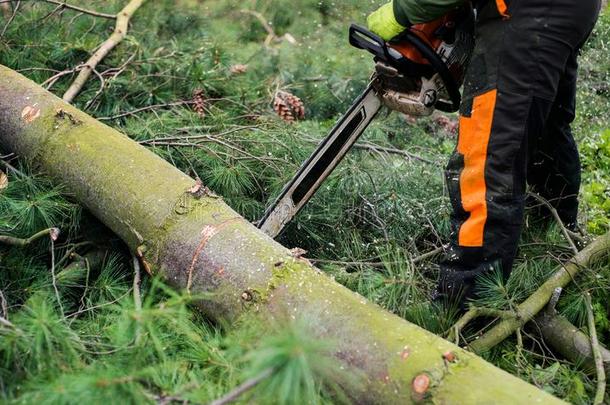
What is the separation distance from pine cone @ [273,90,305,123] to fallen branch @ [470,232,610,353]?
6.34 ft

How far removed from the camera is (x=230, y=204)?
2.74 m

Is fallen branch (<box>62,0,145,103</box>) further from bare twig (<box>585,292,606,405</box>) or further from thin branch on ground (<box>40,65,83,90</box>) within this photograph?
bare twig (<box>585,292,606,405</box>)

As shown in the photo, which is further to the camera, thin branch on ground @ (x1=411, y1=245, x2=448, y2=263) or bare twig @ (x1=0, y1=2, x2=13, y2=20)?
bare twig @ (x1=0, y1=2, x2=13, y2=20)

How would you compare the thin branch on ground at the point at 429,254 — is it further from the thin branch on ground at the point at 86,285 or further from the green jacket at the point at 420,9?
the thin branch on ground at the point at 86,285

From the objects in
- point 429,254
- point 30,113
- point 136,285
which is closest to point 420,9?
point 429,254

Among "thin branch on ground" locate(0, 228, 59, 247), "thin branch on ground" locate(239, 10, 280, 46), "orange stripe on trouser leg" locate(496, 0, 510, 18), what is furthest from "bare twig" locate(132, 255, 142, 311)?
"thin branch on ground" locate(239, 10, 280, 46)

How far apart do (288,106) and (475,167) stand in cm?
185

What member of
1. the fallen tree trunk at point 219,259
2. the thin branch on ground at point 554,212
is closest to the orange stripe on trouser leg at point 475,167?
the thin branch on ground at point 554,212

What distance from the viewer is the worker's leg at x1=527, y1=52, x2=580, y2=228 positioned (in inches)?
104

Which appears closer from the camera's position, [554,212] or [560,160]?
[554,212]

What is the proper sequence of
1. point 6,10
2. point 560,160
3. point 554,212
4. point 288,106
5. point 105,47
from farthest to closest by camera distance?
point 6,10 < point 288,106 < point 105,47 < point 560,160 < point 554,212

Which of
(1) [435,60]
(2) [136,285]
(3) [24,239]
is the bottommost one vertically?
(2) [136,285]

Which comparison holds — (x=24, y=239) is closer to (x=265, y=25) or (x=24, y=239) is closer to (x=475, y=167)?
(x=475, y=167)

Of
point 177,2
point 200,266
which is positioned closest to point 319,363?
point 200,266
